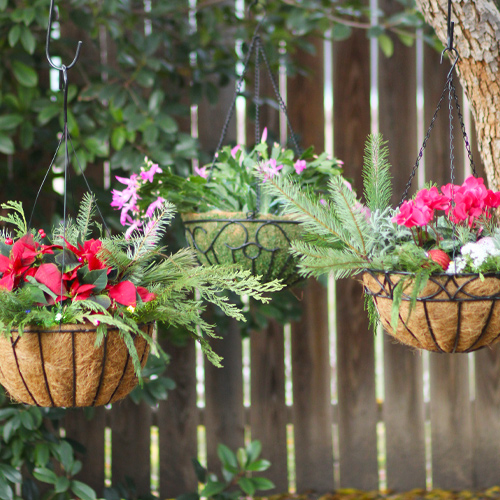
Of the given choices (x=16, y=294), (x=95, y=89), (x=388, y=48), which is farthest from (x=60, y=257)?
(x=388, y=48)

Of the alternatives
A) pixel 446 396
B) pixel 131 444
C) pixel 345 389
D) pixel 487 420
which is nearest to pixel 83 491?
pixel 131 444

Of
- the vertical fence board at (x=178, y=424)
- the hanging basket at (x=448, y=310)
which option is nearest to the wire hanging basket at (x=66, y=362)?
the hanging basket at (x=448, y=310)

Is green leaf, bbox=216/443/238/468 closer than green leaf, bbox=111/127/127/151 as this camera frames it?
No

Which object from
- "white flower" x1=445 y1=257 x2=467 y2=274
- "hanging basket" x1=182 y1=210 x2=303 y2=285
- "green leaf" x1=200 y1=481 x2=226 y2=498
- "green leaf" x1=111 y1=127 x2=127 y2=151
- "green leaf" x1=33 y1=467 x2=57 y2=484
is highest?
"green leaf" x1=111 y1=127 x2=127 y2=151

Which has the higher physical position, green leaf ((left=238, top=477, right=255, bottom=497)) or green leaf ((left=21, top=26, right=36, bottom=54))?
green leaf ((left=21, top=26, right=36, bottom=54))

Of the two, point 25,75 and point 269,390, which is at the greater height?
point 25,75

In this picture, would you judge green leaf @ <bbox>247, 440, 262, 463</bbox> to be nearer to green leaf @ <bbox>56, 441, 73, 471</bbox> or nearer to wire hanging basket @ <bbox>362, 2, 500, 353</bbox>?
green leaf @ <bbox>56, 441, 73, 471</bbox>

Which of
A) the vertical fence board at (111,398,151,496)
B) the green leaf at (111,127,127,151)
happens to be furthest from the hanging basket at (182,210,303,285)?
the vertical fence board at (111,398,151,496)

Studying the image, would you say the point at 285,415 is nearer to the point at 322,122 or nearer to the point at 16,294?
the point at 322,122

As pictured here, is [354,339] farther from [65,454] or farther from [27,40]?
[27,40]

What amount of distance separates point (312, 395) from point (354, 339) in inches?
11.1

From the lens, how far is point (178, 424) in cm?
222

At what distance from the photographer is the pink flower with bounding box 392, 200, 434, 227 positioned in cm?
92

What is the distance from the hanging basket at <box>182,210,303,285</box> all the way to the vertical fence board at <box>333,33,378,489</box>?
1.07 meters
